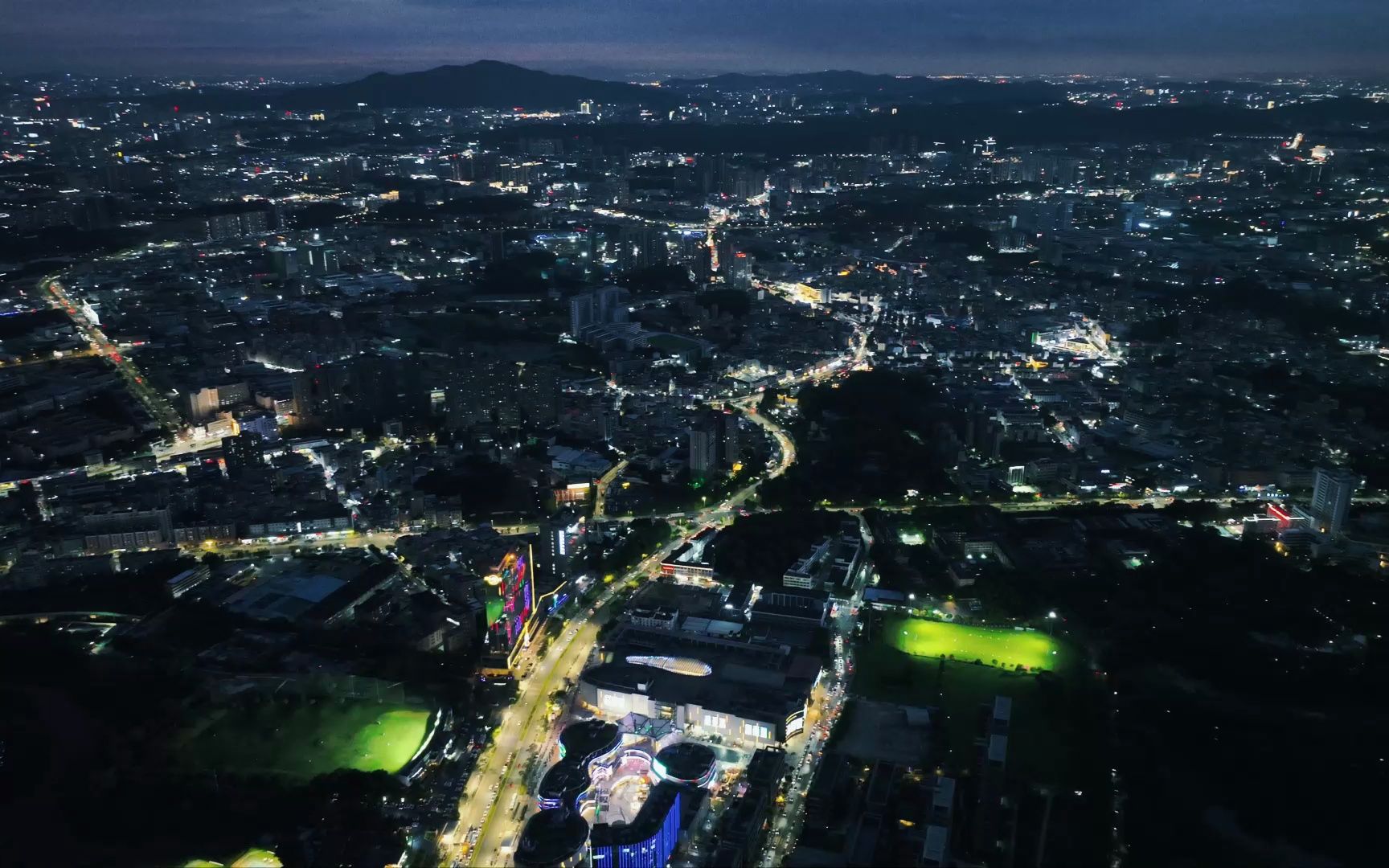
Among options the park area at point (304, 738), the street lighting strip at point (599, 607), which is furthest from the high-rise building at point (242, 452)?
the park area at point (304, 738)

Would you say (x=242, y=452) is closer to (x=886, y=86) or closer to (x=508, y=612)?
(x=508, y=612)

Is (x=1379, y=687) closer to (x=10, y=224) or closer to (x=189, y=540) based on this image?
(x=189, y=540)

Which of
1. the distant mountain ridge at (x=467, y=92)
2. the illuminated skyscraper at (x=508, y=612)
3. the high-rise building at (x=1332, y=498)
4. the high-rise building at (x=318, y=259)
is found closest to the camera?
the illuminated skyscraper at (x=508, y=612)

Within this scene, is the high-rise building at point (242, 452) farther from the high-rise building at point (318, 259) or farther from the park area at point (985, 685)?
the high-rise building at point (318, 259)

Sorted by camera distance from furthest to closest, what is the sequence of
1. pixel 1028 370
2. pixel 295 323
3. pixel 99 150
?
pixel 99 150 → pixel 295 323 → pixel 1028 370

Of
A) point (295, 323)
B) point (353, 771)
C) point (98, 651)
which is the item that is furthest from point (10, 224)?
point (353, 771)

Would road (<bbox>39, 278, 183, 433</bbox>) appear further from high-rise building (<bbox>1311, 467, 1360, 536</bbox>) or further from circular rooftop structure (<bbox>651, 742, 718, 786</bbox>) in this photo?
high-rise building (<bbox>1311, 467, 1360, 536</bbox>)
